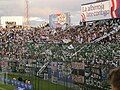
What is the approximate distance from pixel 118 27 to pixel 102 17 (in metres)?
2.64

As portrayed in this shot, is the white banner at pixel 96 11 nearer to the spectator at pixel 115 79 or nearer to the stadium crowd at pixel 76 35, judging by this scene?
the stadium crowd at pixel 76 35

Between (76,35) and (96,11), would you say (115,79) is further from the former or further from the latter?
(76,35)

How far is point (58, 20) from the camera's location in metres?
45.1

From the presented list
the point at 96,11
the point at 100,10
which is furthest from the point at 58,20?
the point at 100,10

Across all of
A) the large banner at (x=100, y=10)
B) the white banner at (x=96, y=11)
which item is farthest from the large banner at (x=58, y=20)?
the large banner at (x=100, y=10)

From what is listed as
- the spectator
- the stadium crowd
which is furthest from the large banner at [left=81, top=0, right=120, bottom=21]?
the spectator

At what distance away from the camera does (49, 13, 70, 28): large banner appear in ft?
145

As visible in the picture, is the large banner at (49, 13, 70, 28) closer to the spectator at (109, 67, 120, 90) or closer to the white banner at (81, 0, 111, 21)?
the white banner at (81, 0, 111, 21)

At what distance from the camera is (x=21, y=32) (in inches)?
1821

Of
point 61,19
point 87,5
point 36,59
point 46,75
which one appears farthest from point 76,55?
point 61,19

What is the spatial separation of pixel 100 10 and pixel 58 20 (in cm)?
1583

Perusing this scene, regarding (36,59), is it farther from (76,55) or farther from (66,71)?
(66,71)

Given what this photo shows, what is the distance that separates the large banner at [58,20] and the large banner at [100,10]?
37.8 ft

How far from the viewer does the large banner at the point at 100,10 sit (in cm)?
2775
